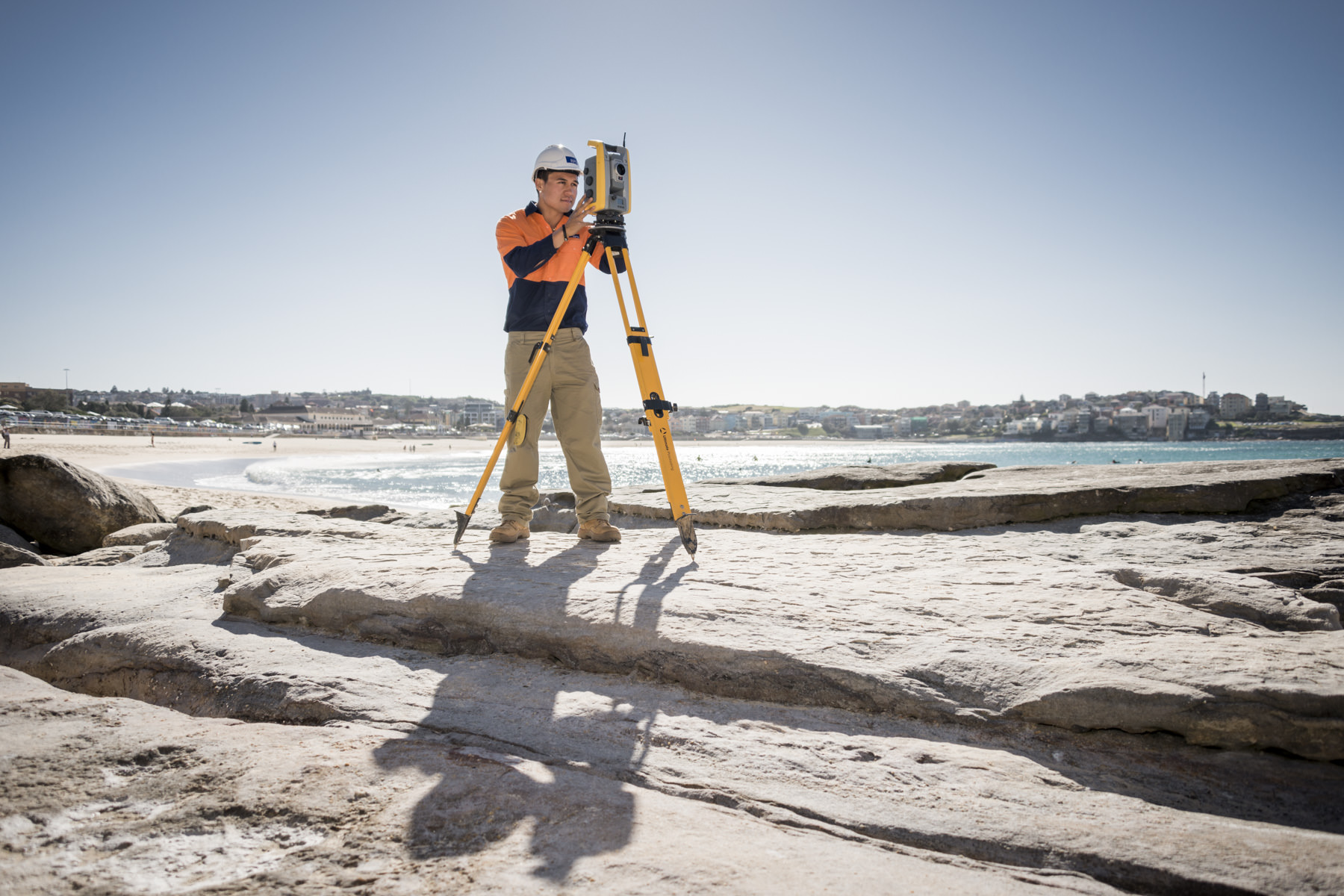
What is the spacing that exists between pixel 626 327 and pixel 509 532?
139 cm

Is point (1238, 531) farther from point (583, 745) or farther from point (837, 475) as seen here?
point (583, 745)

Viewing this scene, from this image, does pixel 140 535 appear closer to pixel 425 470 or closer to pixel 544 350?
pixel 544 350

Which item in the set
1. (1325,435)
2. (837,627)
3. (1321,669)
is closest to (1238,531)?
(1321,669)

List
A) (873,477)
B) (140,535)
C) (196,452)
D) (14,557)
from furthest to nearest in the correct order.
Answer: (196,452) < (873,477) < (140,535) < (14,557)

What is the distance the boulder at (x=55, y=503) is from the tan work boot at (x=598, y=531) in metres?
5.81

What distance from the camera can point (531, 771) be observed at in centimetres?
170

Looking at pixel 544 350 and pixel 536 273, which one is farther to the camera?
pixel 536 273

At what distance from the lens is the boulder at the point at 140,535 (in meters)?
6.14

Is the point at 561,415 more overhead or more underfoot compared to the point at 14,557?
more overhead

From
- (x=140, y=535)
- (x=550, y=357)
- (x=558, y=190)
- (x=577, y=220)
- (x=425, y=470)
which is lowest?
(x=425, y=470)

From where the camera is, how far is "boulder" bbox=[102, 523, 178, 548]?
614 cm

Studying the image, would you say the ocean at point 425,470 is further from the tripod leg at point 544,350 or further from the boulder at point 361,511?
the tripod leg at point 544,350

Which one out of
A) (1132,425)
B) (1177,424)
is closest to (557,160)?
(1177,424)

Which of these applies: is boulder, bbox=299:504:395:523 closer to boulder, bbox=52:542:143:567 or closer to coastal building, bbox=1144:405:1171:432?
boulder, bbox=52:542:143:567
